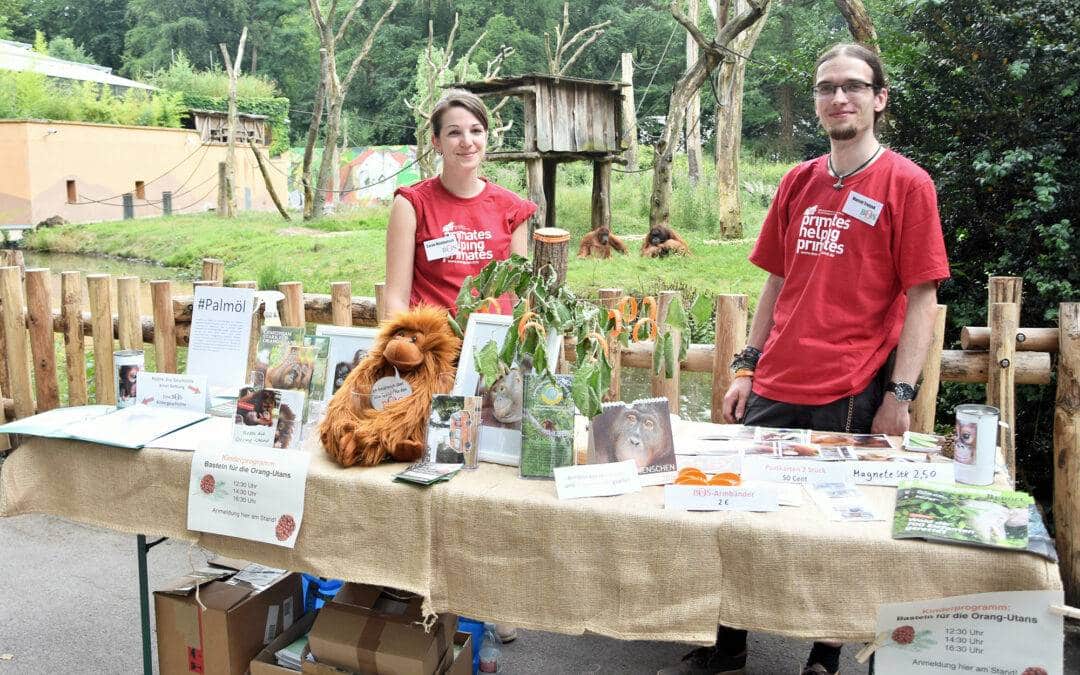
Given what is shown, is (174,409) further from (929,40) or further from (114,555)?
(929,40)

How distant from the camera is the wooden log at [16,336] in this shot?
465cm

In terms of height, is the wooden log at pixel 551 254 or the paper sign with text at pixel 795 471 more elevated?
the wooden log at pixel 551 254

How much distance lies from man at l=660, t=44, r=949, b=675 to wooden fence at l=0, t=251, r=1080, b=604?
28.1 inches

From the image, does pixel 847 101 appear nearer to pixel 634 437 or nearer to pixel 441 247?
pixel 634 437

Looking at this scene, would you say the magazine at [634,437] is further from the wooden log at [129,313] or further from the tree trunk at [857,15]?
the tree trunk at [857,15]

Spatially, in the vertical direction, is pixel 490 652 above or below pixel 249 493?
below

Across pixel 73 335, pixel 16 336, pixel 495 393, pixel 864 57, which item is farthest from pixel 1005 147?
pixel 16 336

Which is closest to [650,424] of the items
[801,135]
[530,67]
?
[801,135]

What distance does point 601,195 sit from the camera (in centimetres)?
1316

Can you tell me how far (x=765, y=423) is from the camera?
2471mm

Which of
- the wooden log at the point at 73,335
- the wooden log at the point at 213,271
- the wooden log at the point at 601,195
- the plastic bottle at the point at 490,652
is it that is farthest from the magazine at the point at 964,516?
the wooden log at the point at 601,195

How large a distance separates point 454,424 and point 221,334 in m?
0.94

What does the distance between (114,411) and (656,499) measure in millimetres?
1658

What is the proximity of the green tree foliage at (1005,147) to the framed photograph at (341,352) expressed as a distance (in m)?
2.96
